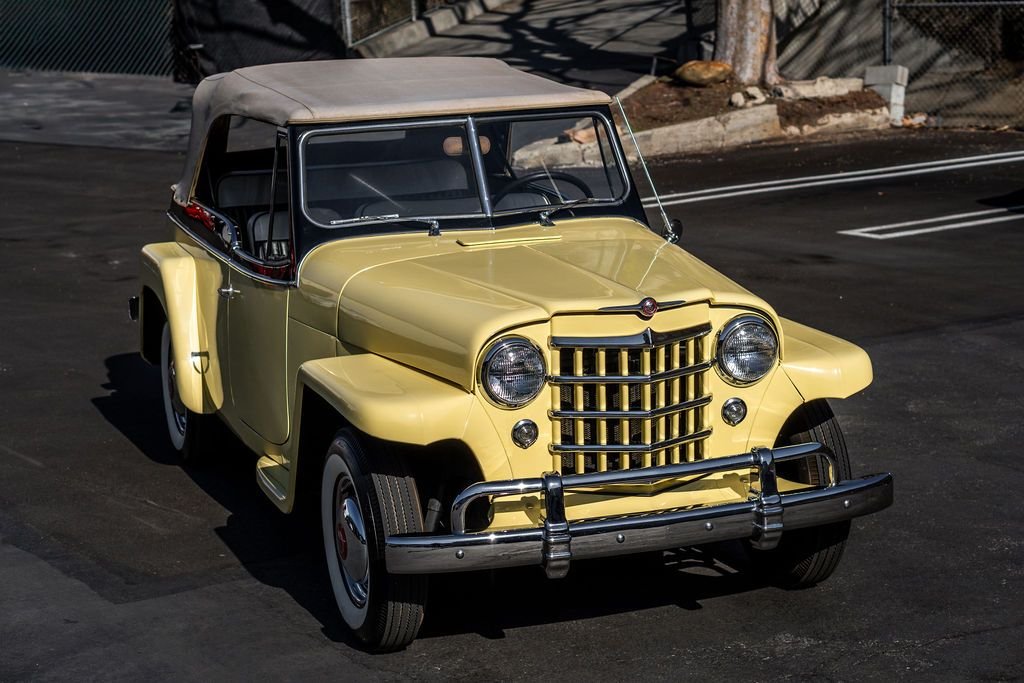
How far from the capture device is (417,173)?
5.91 m

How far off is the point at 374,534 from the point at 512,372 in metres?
0.70

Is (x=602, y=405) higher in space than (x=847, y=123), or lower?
higher

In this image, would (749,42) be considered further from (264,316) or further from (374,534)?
(374,534)

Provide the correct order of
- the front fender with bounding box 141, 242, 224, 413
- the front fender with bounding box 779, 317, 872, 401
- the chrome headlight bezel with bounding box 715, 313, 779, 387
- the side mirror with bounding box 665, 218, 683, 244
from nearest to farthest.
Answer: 1. the chrome headlight bezel with bounding box 715, 313, 779, 387
2. the front fender with bounding box 779, 317, 872, 401
3. the side mirror with bounding box 665, 218, 683, 244
4. the front fender with bounding box 141, 242, 224, 413

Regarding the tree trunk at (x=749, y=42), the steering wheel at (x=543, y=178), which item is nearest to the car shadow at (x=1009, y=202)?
the tree trunk at (x=749, y=42)

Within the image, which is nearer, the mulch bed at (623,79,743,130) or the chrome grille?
the chrome grille

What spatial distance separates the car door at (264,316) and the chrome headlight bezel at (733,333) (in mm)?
1780

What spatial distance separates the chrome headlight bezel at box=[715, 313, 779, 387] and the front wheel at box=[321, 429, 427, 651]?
113 cm

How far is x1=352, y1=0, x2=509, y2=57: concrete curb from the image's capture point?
78.9 feet

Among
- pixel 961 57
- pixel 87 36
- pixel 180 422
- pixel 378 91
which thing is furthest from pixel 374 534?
pixel 87 36

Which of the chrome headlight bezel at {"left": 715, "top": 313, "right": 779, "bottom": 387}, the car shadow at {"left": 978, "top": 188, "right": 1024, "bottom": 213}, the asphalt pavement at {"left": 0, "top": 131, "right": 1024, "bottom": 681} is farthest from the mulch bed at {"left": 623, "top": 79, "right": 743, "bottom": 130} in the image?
the chrome headlight bezel at {"left": 715, "top": 313, "right": 779, "bottom": 387}

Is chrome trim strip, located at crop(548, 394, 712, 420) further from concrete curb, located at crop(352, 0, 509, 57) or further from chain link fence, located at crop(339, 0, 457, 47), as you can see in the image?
chain link fence, located at crop(339, 0, 457, 47)

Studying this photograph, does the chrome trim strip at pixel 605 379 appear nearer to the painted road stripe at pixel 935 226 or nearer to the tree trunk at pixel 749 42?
the painted road stripe at pixel 935 226

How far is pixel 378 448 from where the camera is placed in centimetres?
480
